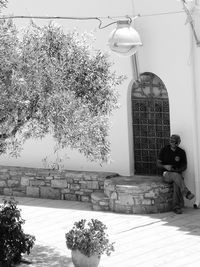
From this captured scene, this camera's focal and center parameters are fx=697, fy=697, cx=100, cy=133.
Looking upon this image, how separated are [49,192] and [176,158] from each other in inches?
136

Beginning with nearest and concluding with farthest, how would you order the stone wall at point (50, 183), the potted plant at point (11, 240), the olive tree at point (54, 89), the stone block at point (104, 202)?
the olive tree at point (54, 89) → the potted plant at point (11, 240) → the stone block at point (104, 202) → the stone wall at point (50, 183)

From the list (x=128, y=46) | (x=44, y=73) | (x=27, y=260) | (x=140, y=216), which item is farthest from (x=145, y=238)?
(x=44, y=73)

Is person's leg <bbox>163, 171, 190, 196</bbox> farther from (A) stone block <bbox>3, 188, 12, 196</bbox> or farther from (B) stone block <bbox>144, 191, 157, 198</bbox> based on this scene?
(A) stone block <bbox>3, 188, 12, 196</bbox>

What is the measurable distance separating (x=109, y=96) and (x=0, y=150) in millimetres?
1823

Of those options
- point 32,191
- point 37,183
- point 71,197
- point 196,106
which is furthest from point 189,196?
point 32,191

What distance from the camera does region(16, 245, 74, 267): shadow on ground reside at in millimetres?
10624

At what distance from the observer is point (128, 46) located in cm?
1180

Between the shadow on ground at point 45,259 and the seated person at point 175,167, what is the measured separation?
133 inches

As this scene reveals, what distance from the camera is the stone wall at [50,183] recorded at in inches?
612

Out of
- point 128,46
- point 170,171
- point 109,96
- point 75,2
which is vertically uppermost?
point 75,2

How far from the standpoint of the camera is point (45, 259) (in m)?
11.0

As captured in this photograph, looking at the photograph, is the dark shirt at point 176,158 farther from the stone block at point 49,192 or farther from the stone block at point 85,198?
the stone block at point 49,192

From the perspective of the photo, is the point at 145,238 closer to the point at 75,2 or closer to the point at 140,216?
the point at 140,216

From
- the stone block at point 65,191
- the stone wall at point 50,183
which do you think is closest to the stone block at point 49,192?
the stone wall at point 50,183
